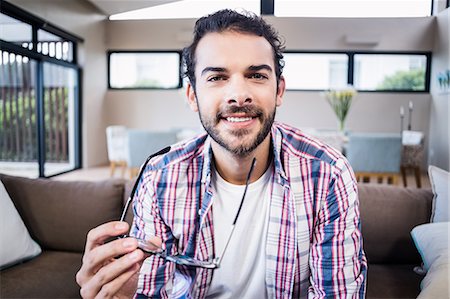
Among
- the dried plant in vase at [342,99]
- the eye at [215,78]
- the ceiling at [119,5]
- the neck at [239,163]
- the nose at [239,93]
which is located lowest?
the neck at [239,163]

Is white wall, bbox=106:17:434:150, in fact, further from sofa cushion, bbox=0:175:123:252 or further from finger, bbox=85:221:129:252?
finger, bbox=85:221:129:252

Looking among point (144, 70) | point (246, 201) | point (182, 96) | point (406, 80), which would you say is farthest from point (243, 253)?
point (406, 80)

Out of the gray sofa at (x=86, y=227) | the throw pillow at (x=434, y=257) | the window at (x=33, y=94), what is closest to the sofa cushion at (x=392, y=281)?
the gray sofa at (x=86, y=227)

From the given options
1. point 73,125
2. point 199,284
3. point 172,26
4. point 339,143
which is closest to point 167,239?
point 199,284

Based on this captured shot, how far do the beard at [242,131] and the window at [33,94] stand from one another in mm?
3953

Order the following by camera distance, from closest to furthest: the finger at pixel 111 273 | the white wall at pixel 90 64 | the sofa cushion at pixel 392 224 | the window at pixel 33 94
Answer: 1. the finger at pixel 111 273
2. the sofa cushion at pixel 392 224
3. the window at pixel 33 94
4. the white wall at pixel 90 64

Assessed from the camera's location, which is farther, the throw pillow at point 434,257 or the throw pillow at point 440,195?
the throw pillow at point 440,195

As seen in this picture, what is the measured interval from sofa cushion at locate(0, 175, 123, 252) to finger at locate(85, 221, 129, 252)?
0.66m

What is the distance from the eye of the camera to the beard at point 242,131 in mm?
929

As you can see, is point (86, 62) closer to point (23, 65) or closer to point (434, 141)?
point (23, 65)

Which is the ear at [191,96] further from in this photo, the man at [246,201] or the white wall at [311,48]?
the white wall at [311,48]

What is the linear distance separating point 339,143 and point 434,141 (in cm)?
313

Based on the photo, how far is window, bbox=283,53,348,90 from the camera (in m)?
6.23

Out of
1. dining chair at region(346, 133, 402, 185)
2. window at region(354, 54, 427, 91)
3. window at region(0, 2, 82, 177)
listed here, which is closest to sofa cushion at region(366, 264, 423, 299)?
dining chair at region(346, 133, 402, 185)
